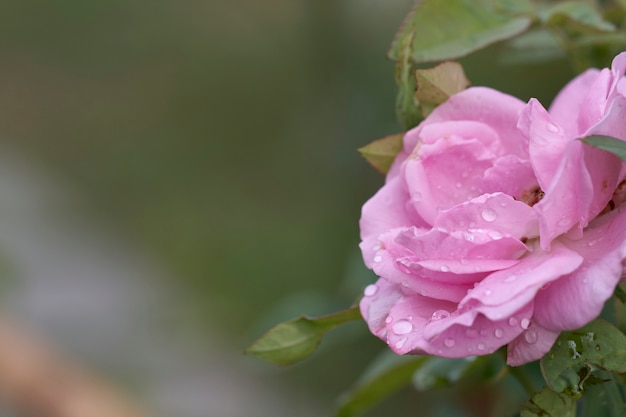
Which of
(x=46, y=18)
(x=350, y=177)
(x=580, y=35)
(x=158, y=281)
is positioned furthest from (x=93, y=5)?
(x=580, y=35)

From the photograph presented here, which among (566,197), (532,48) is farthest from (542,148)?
(532,48)

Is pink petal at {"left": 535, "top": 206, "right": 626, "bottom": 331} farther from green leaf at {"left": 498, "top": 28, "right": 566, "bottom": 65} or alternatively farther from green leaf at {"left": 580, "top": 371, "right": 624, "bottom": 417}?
green leaf at {"left": 498, "top": 28, "right": 566, "bottom": 65}

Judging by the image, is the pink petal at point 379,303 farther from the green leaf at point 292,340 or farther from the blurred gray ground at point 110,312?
the blurred gray ground at point 110,312

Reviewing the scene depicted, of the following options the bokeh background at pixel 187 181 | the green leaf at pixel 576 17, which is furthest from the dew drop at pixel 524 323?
the bokeh background at pixel 187 181

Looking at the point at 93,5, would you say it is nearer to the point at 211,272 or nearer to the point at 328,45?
the point at 211,272

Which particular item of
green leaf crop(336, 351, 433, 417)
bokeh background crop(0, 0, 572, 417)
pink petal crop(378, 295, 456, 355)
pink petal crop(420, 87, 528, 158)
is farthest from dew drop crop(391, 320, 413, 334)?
bokeh background crop(0, 0, 572, 417)
